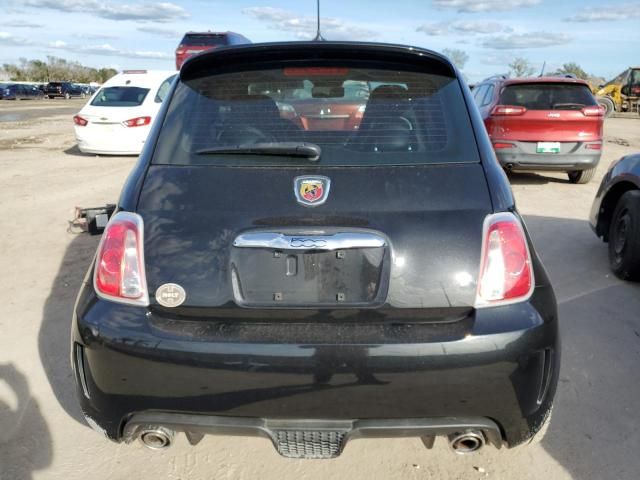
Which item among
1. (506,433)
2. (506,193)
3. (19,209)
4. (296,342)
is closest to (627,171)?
(506,193)

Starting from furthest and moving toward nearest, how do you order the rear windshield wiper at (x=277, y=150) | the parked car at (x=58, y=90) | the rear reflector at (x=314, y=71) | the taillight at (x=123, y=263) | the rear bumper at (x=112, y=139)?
the parked car at (x=58, y=90) → the rear bumper at (x=112, y=139) → the rear reflector at (x=314, y=71) → the rear windshield wiper at (x=277, y=150) → the taillight at (x=123, y=263)

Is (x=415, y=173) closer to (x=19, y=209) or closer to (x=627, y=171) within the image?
(x=627, y=171)

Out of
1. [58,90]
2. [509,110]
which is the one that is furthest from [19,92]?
[509,110]

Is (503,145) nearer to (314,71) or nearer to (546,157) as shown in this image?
(546,157)

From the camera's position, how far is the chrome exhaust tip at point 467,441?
81.6 inches

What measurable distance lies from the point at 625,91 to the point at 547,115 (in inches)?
1018

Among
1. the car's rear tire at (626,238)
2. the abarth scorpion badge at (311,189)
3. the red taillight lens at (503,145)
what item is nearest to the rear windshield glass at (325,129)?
the abarth scorpion badge at (311,189)

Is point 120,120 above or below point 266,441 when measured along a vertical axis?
below

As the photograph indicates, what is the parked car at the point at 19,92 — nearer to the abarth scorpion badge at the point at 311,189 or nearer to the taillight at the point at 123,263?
the taillight at the point at 123,263

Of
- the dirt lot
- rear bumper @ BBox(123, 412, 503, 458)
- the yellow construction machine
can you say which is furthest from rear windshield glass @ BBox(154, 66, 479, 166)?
the yellow construction machine

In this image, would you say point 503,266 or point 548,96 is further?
point 548,96

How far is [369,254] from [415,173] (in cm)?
38

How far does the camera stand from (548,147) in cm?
881

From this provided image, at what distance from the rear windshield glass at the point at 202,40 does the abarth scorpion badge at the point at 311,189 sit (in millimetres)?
17145
